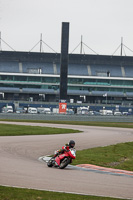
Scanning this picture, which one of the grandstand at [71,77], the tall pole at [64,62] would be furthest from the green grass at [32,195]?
the grandstand at [71,77]

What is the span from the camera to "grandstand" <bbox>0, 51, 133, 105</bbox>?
122 metres

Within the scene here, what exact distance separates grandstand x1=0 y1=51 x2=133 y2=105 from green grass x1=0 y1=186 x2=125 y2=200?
110 metres

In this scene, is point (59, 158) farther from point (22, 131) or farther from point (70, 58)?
point (70, 58)

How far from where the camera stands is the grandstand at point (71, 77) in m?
122

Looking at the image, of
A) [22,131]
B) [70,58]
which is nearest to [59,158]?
[22,131]

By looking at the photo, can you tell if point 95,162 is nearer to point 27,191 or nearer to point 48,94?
point 27,191

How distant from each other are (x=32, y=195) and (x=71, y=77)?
11248cm

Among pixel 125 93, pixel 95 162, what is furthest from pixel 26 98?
pixel 95 162

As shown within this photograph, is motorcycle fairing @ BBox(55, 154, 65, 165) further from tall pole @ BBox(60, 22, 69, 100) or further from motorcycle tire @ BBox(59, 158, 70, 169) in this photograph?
tall pole @ BBox(60, 22, 69, 100)

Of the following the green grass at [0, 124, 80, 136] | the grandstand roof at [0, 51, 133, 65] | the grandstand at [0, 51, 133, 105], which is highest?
the grandstand roof at [0, 51, 133, 65]

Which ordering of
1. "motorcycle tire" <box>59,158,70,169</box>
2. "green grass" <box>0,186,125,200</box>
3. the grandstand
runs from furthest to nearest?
the grandstand < "motorcycle tire" <box>59,158,70,169</box> < "green grass" <box>0,186,125,200</box>

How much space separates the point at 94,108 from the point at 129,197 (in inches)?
4201

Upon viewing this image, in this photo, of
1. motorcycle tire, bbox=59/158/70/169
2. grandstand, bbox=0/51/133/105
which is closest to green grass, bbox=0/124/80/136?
motorcycle tire, bbox=59/158/70/169

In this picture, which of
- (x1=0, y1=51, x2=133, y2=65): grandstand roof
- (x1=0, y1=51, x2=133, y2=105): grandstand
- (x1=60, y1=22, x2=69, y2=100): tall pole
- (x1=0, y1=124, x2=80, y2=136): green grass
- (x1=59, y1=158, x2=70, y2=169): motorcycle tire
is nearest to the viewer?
(x1=59, y1=158, x2=70, y2=169): motorcycle tire
